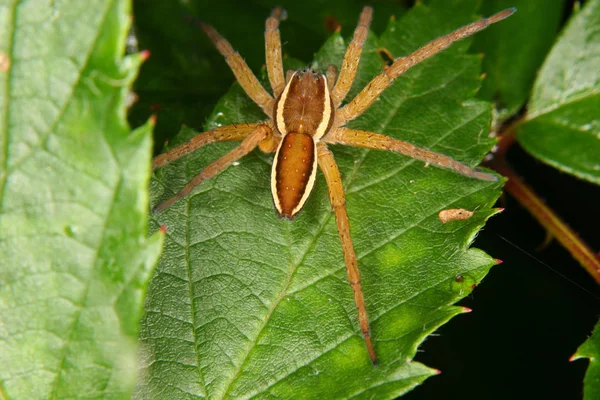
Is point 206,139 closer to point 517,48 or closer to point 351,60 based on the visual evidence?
point 351,60

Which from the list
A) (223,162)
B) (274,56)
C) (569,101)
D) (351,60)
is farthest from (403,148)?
(569,101)

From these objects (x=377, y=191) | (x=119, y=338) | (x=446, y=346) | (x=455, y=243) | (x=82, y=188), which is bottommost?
(x=446, y=346)

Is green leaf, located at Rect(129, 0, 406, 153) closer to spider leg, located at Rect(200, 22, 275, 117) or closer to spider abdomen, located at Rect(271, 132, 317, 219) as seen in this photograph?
spider leg, located at Rect(200, 22, 275, 117)

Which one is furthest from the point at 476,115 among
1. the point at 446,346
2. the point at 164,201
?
the point at 164,201

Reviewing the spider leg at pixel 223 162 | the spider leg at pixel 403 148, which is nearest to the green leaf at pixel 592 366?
the spider leg at pixel 403 148

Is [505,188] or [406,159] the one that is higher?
[406,159]

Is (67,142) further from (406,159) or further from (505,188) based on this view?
(505,188)

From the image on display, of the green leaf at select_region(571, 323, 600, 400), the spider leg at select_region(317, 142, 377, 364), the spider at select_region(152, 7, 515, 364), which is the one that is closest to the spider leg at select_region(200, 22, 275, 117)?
the spider at select_region(152, 7, 515, 364)
